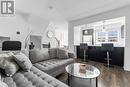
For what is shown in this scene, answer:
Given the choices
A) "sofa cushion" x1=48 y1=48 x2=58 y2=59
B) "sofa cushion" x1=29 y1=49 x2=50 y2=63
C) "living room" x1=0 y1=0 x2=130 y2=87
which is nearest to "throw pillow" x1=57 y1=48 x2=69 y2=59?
"living room" x1=0 y1=0 x2=130 y2=87

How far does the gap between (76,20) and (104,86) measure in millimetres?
4102

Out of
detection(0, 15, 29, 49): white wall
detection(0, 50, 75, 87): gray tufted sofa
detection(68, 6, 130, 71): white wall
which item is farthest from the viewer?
detection(0, 15, 29, 49): white wall

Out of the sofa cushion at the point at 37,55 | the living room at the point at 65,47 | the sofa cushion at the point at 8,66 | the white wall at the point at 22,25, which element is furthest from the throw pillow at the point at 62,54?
the white wall at the point at 22,25

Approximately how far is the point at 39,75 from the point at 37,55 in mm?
1240

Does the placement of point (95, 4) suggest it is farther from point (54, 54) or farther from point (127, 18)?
point (54, 54)

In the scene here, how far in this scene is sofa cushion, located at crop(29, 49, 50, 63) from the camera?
2.62 meters

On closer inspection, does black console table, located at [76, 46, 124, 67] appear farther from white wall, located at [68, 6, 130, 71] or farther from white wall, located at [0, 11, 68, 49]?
white wall, located at [0, 11, 68, 49]

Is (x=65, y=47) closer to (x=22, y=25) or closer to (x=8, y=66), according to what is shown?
(x=22, y=25)

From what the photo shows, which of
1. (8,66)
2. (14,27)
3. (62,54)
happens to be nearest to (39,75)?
(8,66)

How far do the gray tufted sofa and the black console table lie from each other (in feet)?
6.64

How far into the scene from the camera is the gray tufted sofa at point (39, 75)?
4.11 feet

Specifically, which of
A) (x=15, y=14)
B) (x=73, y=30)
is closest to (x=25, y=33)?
(x=15, y=14)

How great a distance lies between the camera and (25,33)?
509 cm

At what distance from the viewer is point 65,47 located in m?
4.54
